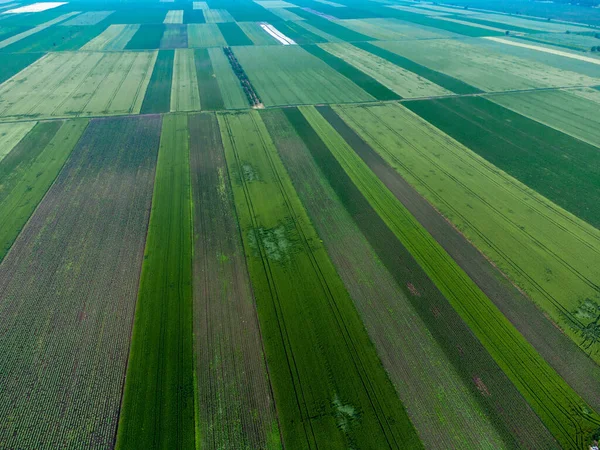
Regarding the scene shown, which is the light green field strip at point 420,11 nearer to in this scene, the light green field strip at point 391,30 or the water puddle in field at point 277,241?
the light green field strip at point 391,30

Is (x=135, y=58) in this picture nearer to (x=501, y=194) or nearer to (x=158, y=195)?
(x=158, y=195)

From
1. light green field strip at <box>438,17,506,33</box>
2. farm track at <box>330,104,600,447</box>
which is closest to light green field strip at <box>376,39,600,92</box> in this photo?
light green field strip at <box>438,17,506,33</box>

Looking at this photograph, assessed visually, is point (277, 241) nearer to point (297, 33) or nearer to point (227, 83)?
point (227, 83)

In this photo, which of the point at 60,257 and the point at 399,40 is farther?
the point at 399,40

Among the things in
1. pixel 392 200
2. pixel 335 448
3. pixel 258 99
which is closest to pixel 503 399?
pixel 335 448

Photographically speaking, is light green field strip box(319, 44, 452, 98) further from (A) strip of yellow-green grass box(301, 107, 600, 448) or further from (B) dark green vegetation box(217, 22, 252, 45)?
(A) strip of yellow-green grass box(301, 107, 600, 448)

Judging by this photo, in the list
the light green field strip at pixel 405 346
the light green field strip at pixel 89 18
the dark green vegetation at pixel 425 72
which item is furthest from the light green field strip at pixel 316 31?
the light green field strip at pixel 405 346
